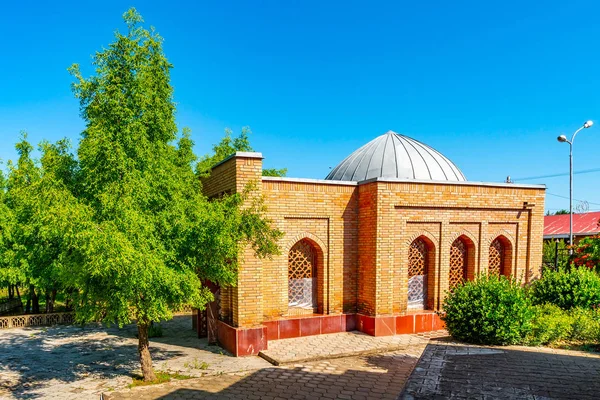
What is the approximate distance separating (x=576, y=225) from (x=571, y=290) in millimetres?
17563

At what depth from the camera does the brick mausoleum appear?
909 centimetres

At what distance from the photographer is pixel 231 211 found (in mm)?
7164

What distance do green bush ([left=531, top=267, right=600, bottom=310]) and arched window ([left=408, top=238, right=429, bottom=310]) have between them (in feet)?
9.91

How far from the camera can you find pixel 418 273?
10750mm

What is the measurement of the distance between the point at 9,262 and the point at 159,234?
9.53m

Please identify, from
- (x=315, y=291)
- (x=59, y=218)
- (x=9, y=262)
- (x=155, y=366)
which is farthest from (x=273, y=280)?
(x=9, y=262)

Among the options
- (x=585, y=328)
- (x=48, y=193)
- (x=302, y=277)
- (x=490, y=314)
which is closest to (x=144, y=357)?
(x=48, y=193)

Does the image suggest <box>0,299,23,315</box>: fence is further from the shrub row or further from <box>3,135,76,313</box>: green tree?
the shrub row

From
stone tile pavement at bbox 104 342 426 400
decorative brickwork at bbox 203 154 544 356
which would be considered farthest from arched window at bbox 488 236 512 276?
stone tile pavement at bbox 104 342 426 400

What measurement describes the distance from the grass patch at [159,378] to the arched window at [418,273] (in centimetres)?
638

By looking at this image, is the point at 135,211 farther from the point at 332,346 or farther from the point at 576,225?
the point at 576,225

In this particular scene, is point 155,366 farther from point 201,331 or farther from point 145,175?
point 145,175

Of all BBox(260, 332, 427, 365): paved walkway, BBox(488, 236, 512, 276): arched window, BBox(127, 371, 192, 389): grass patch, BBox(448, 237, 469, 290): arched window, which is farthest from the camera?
BBox(488, 236, 512, 276): arched window

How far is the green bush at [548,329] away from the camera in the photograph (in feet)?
27.8
